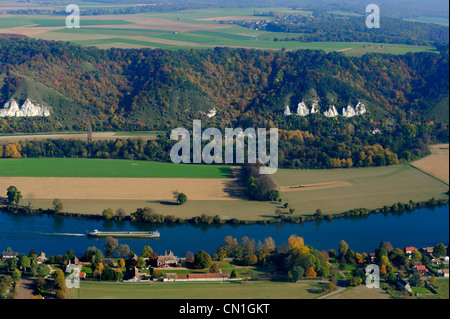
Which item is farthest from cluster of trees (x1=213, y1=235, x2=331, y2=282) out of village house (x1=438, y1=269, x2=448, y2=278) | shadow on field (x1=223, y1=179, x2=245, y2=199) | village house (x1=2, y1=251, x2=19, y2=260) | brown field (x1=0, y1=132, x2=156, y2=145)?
brown field (x1=0, y1=132, x2=156, y2=145)

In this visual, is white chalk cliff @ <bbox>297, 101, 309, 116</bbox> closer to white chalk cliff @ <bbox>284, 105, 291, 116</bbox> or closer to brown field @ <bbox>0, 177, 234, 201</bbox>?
white chalk cliff @ <bbox>284, 105, 291, 116</bbox>

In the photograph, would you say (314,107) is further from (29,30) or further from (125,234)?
(29,30)

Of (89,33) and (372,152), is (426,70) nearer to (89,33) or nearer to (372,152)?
(372,152)

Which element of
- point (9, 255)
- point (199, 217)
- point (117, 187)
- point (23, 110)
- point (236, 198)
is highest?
point (23, 110)

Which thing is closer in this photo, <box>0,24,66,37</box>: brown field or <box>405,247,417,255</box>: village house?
<box>405,247,417,255</box>: village house

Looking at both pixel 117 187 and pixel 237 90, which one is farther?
pixel 237 90

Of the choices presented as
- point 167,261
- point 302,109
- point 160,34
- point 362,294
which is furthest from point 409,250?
point 160,34
